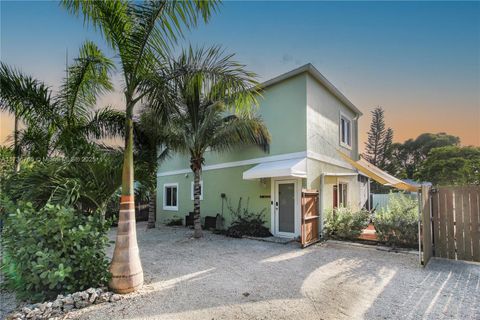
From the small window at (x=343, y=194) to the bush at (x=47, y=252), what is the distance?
1208cm

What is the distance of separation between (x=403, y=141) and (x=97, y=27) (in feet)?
169

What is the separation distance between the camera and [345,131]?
15266 millimetres

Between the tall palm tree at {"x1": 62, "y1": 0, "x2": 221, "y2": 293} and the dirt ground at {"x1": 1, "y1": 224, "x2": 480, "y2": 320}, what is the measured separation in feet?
2.25

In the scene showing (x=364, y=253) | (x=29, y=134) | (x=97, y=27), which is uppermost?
(x=97, y=27)

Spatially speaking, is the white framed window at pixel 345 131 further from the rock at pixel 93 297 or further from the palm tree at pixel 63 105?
the rock at pixel 93 297

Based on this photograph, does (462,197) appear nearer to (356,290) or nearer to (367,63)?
(356,290)

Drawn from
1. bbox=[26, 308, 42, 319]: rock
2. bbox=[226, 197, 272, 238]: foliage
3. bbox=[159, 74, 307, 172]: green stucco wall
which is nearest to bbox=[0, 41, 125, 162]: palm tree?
bbox=[26, 308, 42, 319]: rock

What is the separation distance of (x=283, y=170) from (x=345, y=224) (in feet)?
11.5

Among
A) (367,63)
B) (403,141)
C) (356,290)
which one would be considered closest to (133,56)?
(356,290)

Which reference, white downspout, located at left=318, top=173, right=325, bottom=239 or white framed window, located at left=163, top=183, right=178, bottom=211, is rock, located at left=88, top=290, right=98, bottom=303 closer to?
white downspout, located at left=318, top=173, right=325, bottom=239

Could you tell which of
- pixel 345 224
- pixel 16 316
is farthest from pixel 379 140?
pixel 16 316

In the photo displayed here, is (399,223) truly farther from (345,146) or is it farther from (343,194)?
(345,146)

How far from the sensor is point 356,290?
5.39 meters

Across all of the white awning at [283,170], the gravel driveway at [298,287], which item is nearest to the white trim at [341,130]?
the white awning at [283,170]
